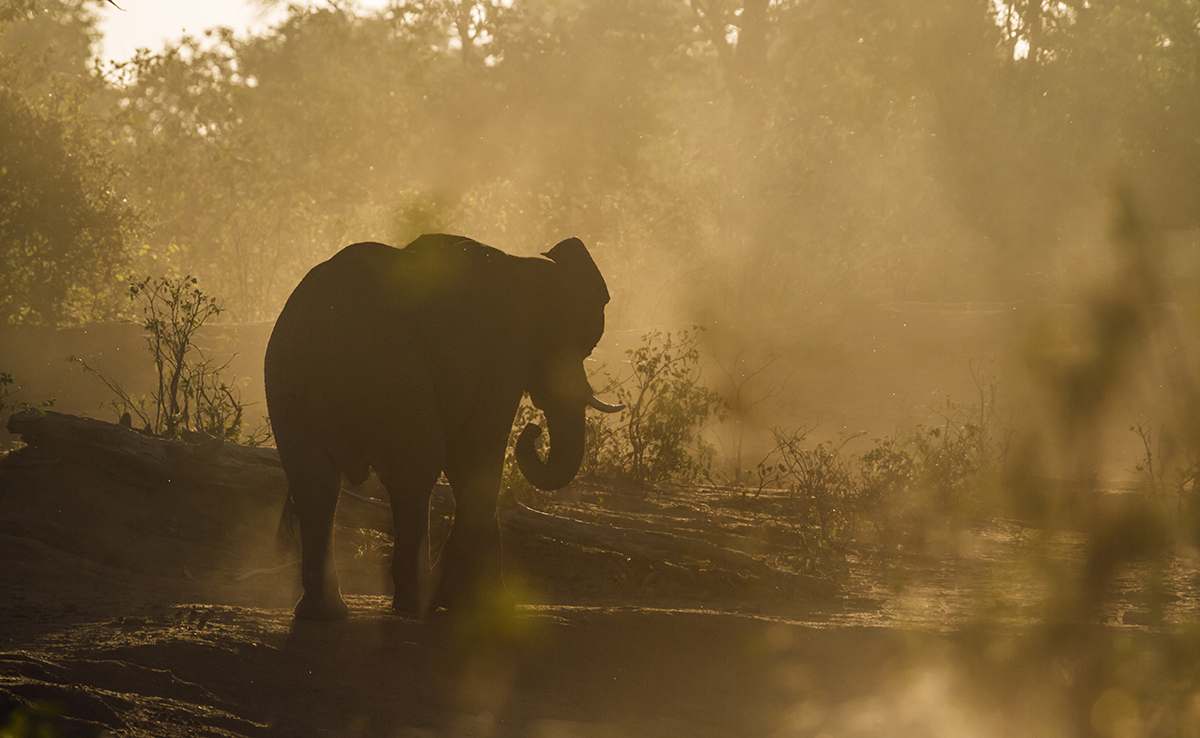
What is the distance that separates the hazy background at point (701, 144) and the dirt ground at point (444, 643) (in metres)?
16.3

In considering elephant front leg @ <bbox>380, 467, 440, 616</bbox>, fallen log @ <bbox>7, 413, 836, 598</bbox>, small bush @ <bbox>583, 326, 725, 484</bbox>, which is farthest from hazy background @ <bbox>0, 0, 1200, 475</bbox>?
elephant front leg @ <bbox>380, 467, 440, 616</bbox>

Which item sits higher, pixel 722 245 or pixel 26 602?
pixel 722 245

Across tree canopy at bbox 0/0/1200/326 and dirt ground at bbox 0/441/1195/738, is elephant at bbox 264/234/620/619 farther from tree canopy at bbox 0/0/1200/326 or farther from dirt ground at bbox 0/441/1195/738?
tree canopy at bbox 0/0/1200/326

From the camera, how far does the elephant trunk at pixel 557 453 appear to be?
654 cm

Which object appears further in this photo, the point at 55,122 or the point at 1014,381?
the point at 55,122

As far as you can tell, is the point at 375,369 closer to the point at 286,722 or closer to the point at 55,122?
the point at 286,722

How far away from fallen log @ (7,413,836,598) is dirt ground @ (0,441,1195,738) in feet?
0.24

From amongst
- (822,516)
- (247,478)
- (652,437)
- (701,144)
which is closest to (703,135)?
(701,144)

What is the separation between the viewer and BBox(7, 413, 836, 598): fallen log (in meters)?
7.57

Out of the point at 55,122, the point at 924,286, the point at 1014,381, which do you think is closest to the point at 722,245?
the point at 924,286

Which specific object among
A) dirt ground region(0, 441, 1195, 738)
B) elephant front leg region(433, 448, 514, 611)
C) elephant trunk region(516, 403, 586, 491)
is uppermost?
elephant trunk region(516, 403, 586, 491)

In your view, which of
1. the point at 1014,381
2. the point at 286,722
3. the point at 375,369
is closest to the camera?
the point at 286,722

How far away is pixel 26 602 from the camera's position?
5.68 m

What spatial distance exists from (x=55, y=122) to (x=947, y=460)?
15.0m
